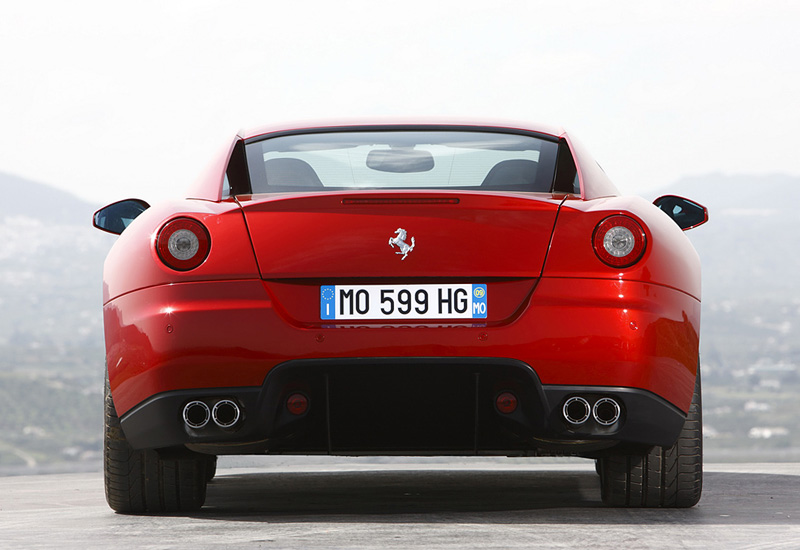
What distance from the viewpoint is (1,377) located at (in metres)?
128

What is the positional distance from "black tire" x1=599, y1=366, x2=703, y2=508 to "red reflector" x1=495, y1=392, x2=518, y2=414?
0.66 meters

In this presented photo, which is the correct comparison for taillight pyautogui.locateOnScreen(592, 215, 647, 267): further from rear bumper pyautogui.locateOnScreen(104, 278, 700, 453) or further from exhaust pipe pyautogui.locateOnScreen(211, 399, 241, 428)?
exhaust pipe pyautogui.locateOnScreen(211, 399, 241, 428)

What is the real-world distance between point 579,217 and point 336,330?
0.88 meters

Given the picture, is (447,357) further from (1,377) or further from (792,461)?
(1,377)

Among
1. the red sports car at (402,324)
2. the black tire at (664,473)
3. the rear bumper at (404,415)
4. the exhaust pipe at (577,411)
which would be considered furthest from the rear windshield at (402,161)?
the black tire at (664,473)

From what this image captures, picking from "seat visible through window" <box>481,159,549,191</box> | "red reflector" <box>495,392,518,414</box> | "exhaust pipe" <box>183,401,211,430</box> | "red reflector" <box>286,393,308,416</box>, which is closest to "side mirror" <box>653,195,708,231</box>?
"seat visible through window" <box>481,159,549,191</box>

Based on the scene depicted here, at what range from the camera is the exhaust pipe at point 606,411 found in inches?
151

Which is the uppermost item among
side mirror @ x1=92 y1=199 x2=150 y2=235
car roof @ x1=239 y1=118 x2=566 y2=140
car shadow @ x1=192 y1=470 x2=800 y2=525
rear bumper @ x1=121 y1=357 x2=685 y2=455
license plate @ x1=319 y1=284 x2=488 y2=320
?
car roof @ x1=239 y1=118 x2=566 y2=140

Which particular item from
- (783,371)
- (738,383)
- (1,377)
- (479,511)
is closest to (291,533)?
(479,511)

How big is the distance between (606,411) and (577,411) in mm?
102

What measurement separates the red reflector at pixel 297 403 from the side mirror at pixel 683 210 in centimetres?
187

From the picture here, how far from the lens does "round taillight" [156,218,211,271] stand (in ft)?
12.7

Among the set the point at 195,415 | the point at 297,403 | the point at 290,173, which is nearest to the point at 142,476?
the point at 195,415

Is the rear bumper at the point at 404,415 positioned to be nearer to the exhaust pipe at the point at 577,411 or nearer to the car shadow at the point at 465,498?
the exhaust pipe at the point at 577,411
